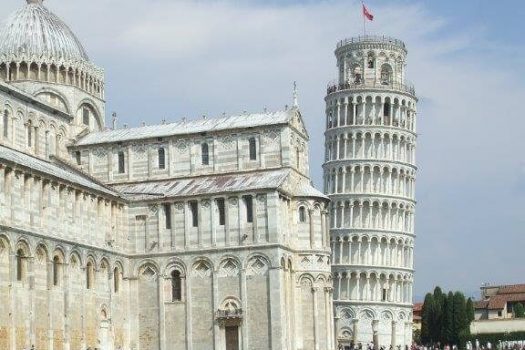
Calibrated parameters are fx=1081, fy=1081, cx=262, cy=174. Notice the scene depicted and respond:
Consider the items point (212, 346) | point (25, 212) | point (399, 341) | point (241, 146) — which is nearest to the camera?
point (25, 212)

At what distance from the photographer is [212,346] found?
69000 mm

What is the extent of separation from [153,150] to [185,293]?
11.6 m

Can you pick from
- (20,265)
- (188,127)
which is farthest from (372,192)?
(20,265)

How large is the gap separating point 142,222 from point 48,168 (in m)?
8.77

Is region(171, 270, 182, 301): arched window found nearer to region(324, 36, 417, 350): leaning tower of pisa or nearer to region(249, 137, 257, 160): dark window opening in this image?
region(249, 137, 257, 160): dark window opening

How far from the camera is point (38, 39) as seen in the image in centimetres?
7681

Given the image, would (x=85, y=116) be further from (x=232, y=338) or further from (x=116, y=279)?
(x=232, y=338)

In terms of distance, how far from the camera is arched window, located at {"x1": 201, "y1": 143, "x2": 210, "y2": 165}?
75.1 meters

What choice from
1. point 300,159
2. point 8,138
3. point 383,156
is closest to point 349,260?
point 383,156

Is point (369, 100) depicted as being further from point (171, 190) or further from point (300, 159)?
point (171, 190)

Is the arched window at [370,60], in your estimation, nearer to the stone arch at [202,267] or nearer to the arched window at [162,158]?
the arched window at [162,158]

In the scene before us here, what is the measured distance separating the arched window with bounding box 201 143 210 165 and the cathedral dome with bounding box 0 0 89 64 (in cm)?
1153

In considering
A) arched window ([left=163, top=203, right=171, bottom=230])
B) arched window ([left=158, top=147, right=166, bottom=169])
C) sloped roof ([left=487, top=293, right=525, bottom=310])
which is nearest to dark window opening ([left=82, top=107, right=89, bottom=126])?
arched window ([left=158, top=147, right=166, bottom=169])

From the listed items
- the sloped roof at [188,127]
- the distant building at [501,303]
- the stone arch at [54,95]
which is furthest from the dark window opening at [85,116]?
the distant building at [501,303]
